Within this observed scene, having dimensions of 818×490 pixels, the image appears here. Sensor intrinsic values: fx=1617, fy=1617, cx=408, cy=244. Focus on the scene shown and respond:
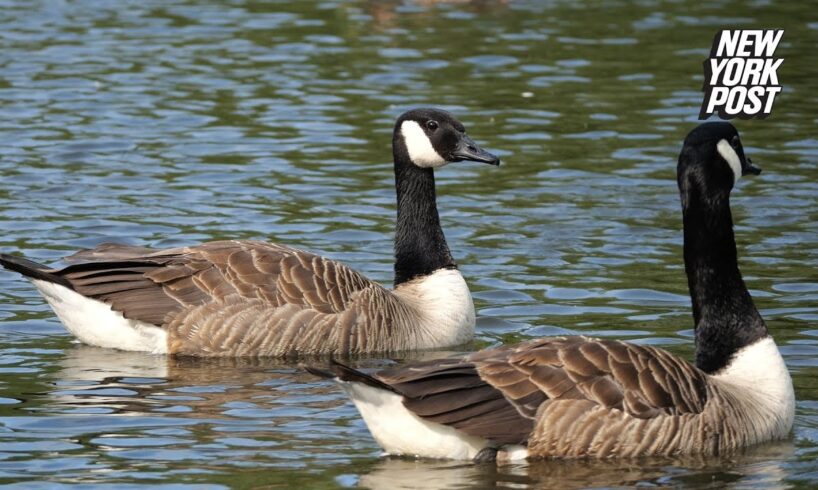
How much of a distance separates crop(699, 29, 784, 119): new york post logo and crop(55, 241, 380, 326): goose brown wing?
9.06 m

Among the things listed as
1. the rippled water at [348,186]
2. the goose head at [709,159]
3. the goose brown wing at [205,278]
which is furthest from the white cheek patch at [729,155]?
the goose brown wing at [205,278]

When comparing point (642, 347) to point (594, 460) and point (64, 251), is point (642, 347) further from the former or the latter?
point (64, 251)

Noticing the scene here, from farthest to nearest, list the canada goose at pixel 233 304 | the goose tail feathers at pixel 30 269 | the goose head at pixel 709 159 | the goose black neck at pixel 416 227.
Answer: the goose black neck at pixel 416 227 < the canada goose at pixel 233 304 < the goose tail feathers at pixel 30 269 < the goose head at pixel 709 159

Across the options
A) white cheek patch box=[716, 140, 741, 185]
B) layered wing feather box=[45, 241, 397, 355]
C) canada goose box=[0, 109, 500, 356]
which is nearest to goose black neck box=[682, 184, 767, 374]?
white cheek patch box=[716, 140, 741, 185]

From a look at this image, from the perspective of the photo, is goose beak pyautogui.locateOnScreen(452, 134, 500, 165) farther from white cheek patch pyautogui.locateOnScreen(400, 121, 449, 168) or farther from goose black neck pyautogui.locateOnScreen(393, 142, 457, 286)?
goose black neck pyautogui.locateOnScreen(393, 142, 457, 286)

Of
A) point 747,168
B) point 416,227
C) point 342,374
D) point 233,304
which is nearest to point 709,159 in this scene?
point 747,168

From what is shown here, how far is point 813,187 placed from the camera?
17609 millimetres

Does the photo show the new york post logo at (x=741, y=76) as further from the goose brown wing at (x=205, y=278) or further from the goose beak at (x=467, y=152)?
the goose brown wing at (x=205, y=278)

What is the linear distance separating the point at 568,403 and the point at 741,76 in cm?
1205

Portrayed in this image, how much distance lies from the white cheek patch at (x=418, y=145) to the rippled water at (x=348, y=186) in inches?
55.3

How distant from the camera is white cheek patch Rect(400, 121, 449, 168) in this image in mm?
13711

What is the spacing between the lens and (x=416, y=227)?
45.1ft

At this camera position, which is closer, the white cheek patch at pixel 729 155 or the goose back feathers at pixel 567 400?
the goose back feathers at pixel 567 400

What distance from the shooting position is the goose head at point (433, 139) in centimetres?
1368
